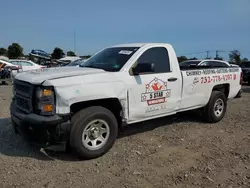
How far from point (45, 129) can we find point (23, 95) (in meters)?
0.76

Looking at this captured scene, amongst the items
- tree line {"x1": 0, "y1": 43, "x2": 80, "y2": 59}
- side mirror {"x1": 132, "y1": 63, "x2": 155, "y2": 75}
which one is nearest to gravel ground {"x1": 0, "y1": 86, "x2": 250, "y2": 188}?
side mirror {"x1": 132, "y1": 63, "x2": 155, "y2": 75}

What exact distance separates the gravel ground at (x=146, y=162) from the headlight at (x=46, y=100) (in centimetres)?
83

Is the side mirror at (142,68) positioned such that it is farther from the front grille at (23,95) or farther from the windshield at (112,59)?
the front grille at (23,95)

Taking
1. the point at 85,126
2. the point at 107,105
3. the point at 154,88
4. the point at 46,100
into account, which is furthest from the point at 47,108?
the point at 154,88

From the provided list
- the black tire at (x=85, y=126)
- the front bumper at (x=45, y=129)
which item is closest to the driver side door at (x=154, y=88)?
the black tire at (x=85, y=126)

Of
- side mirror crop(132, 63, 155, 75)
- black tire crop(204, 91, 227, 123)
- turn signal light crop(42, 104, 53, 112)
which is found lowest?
black tire crop(204, 91, 227, 123)

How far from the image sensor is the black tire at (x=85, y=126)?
4.21 metres

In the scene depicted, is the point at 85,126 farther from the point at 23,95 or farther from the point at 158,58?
the point at 158,58

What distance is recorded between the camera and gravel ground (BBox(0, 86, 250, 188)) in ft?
12.3

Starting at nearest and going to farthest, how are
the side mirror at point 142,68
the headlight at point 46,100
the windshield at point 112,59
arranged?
1. the headlight at point 46,100
2. the side mirror at point 142,68
3. the windshield at point 112,59

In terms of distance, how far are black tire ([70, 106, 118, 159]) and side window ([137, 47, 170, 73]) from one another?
52.5 inches

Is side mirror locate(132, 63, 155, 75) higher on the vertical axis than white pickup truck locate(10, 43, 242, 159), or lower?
higher

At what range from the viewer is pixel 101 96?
4441 mm

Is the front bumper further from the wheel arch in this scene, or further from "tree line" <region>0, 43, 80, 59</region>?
"tree line" <region>0, 43, 80, 59</region>
